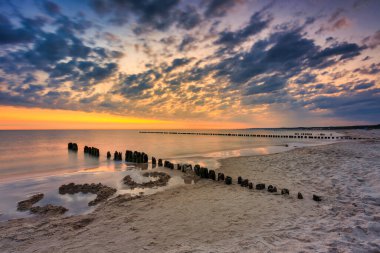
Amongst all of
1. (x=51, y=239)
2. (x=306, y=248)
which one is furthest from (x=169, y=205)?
(x=306, y=248)

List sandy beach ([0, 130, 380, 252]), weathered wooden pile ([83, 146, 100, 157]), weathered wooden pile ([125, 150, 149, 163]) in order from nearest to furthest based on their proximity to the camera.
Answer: sandy beach ([0, 130, 380, 252]) < weathered wooden pile ([125, 150, 149, 163]) < weathered wooden pile ([83, 146, 100, 157])

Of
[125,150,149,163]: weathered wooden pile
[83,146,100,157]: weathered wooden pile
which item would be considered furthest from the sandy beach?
[83,146,100,157]: weathered wooden pile

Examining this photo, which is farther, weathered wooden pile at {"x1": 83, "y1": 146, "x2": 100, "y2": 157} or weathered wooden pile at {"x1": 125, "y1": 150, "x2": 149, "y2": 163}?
weathered wooden pile at {"x1": 83, "y1": 146, "x2": 100, "y2": 157}

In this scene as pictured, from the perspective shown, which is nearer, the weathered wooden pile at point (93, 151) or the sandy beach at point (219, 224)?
the sandy beach at point (219, 224)

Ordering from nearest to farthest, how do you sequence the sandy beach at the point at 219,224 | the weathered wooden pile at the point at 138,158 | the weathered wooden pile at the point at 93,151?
the sandy beach at the point at 219,224
the weathered wooden pile at the point at 138,158
the weathered wooden pile at the point at 93,151

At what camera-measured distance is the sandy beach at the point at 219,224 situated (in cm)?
527

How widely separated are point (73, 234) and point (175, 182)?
23.3 ft

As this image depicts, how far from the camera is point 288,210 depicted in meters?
7.54

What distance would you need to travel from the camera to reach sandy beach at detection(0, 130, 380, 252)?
5266mm

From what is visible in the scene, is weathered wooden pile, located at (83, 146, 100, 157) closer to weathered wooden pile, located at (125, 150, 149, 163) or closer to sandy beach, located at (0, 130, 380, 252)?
weathered wooden pile, located at (125, 150, 149, 163)

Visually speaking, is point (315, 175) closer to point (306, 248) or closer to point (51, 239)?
point (306, 248)

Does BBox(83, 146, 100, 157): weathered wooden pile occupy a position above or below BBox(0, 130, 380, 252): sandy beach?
above

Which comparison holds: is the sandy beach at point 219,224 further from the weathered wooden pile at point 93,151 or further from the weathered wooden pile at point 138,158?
the weathered wooden pile at point 93,151

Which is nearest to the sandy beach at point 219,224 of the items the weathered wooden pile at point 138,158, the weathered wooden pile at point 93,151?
the weathered wooden pile at point 138,158
